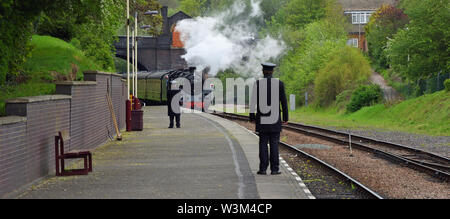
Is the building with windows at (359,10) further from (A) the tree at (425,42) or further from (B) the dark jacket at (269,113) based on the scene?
(B) the dark jacket at (269,113)

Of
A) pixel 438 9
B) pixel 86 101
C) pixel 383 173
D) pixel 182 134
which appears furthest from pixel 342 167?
pixel 438 9

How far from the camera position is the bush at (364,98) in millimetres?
44156

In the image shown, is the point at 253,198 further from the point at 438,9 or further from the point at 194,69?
the point at 194,69

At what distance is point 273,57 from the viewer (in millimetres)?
65625

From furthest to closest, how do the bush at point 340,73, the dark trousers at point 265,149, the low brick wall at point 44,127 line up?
1. the bush at point 340,73
2. the dark trousers at point 265,149
3. the low brick wall at point 44,127

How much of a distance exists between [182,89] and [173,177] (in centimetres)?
3693

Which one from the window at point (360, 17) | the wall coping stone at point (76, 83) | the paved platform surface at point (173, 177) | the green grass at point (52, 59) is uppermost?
the window at point (360, 17)

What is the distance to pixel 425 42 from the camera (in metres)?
37.8

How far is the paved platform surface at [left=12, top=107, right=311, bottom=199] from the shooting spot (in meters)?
11.2

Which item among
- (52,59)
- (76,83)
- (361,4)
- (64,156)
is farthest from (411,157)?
(361,4)

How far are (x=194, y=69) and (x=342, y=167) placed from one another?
1278 inches

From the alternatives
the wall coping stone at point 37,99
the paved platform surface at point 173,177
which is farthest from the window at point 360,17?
the wall coping stone at point 37,99

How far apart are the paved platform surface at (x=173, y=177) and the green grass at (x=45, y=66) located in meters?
2.37

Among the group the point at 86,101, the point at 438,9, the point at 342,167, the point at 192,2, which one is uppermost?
the point at 192,2
